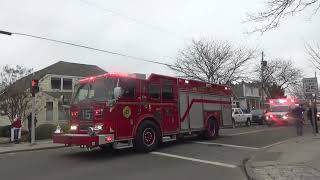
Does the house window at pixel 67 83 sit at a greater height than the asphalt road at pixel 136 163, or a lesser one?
greater

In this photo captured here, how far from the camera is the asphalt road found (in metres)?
11.9

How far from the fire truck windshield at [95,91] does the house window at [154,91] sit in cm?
209

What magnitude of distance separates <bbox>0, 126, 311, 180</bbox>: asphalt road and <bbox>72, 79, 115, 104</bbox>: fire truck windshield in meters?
2.03

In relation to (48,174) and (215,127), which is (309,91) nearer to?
(215,127)

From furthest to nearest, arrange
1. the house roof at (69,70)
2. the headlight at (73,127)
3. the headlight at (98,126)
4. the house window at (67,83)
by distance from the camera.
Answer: the house roof at (69,70), the house window at (67,83), the headlight at (73,127), the headlight at (98,126)

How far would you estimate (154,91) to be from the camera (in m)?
17.4

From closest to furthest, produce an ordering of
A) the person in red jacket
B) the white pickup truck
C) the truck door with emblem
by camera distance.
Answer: the truck door with emblem
the person in red jacket
the white pickup truck

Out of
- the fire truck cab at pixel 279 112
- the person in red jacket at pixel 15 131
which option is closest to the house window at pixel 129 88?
the person in red jacket at pixel 15 131

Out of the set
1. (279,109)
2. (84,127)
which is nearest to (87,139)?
(84,127)

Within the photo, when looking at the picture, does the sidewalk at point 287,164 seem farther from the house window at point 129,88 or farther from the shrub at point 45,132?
the shrub at point 45,132

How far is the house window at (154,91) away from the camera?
56.3ft

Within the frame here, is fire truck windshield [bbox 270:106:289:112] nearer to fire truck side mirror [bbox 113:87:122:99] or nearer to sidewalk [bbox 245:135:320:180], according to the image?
sidewalk [bbox 245:135:320:180]

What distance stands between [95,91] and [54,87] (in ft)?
105

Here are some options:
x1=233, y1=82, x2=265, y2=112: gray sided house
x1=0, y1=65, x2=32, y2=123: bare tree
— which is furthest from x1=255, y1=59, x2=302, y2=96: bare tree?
x1=0, y1=65, x2=32, y2=123: bare tree
